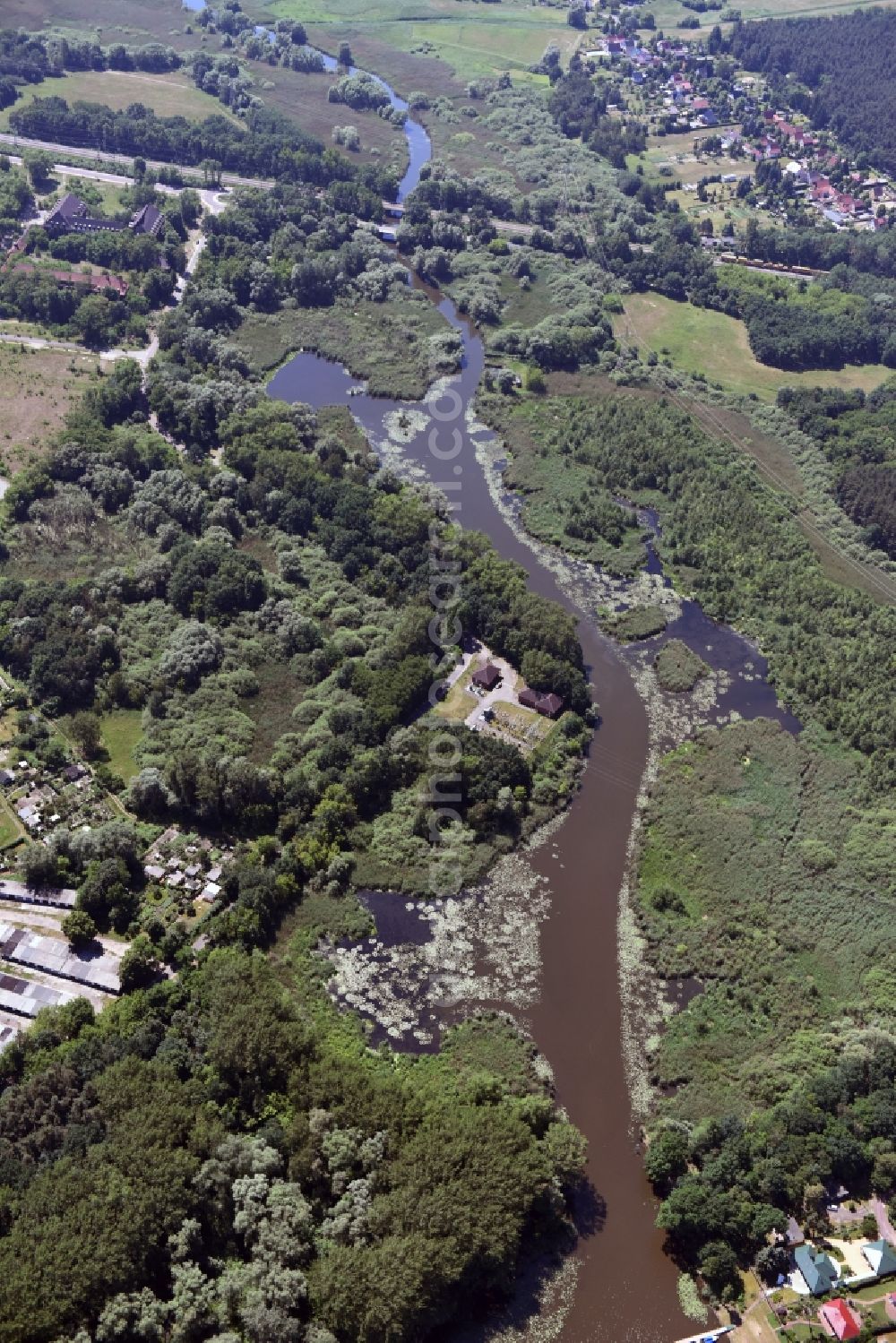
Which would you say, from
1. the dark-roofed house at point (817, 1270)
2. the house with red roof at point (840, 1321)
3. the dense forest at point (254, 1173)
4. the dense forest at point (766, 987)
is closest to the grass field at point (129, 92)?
the dense forest at point (766, 987)

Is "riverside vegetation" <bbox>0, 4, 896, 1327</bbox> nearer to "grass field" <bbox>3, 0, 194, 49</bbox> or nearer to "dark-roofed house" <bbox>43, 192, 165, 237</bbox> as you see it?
"dark-roofed house" <bbox>43, 192, 165, 237</bbox>

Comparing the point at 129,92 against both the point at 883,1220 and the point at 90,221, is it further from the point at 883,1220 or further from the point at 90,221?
the point at 883,1220

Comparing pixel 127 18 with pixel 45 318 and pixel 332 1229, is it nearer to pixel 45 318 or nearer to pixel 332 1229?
pixel 45 318

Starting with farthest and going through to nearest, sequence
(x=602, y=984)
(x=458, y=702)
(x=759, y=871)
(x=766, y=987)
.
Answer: (x=458, y=702) → (x=759, y=871) → (x=602, y=984) → (x=766, y=987)

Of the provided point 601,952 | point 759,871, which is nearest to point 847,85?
point 759,871

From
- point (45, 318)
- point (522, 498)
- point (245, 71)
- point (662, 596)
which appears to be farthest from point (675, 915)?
point (245, 71)

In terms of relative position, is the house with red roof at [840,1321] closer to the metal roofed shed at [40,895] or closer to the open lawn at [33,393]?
the metal roofed shed at [40,895]
